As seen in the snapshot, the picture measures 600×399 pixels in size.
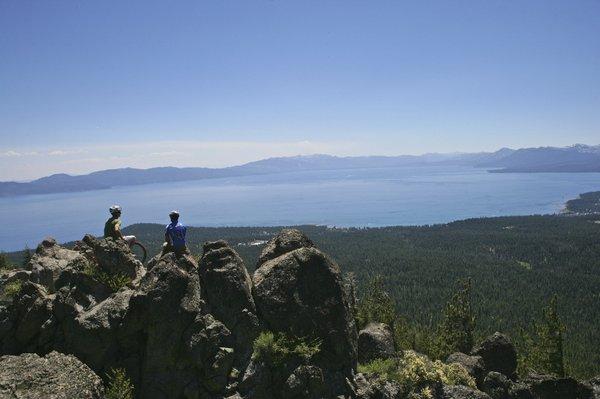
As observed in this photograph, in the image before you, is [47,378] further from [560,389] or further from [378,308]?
[378,308]

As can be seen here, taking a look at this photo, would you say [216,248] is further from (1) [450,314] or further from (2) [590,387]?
(1) [450,314]

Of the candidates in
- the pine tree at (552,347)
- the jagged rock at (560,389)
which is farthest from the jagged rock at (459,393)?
the pine tree at (552,347)

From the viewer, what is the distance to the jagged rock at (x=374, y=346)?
1094 inches

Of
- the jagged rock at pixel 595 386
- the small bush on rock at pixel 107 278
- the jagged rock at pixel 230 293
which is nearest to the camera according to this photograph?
the jagged rock at pixel 230 293

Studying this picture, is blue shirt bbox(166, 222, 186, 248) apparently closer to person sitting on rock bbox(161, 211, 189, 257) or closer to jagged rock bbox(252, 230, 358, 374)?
person sitting on rock bbox(161, 211, 189, 257)

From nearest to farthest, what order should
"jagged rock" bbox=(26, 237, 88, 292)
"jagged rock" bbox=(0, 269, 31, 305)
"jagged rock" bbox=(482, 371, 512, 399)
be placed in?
"jagged rock" bbox=(26, 237, 88, 292) < "jagged rock" bbox=(0, 269, 31, 305) < "jagged rock" bbox=(482, 371, 512, 399)

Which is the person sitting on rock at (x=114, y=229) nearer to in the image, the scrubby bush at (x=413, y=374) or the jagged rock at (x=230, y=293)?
the jagged rock at (x=230, y=293)

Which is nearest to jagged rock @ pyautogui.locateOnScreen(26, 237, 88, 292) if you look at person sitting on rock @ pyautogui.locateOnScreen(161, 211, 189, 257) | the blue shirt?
person sitting on rock @ pyautogui.locateOnScreen(161, 211, 189, 257)

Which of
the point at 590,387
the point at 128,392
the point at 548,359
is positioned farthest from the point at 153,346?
the point at 548,359

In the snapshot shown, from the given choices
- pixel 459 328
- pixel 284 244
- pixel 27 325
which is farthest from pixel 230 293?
pixel 459 328

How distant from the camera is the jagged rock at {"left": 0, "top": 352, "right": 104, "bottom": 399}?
13773 millimetres

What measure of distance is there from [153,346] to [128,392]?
1945mm

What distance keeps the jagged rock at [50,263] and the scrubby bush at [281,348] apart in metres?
9.57

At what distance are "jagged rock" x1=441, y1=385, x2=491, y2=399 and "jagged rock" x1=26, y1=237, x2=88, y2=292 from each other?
62.4 feet
